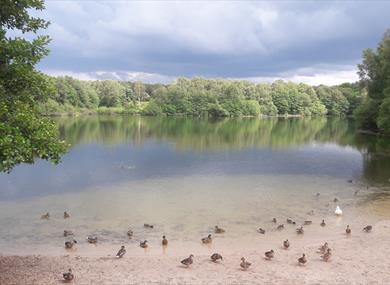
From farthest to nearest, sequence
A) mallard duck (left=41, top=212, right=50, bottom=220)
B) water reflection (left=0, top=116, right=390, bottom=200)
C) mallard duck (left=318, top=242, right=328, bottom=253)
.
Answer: water reflection (left=0, top=116, right=390, bottom=200)
mallard duck (left=41, top=212, right=50, bottom=220)
mallard duck (left=318, top=242, right=328, bottom=253)

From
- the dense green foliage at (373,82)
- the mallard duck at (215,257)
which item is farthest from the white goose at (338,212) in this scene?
the dense green foliage at (373,82)

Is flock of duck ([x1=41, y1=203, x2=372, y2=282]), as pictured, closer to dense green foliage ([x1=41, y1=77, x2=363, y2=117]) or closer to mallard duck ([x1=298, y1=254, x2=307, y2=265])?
mallard duck ([x1=298, y1=254, x2=307, y2=265])

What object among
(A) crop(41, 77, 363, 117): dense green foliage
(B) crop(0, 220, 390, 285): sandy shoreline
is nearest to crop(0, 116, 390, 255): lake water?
(B) crop(0, 220, 390, 285): sandy shoreline

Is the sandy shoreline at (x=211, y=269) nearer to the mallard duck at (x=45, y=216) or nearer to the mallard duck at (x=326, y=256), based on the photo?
the mallard duck at (x=326, y=256)

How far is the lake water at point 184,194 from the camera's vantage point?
2656cm

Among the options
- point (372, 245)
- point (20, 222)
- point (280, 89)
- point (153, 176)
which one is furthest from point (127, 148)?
point (280, 89)

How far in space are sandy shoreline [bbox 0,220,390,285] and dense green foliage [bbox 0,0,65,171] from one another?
521 centimetres

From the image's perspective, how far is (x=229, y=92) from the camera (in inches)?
6855

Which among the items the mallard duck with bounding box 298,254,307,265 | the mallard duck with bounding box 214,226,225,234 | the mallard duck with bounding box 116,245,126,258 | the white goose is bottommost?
the mallard duck with bounding box 214,226,225,234

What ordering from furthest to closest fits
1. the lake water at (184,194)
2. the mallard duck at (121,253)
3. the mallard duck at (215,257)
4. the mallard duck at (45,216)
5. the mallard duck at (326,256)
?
the mallard duck at (45,216)
the lake water at (184,194)
the mallard duck at (121,253)
the mallard duck at (326,256)
the mallard duck at (215,257)

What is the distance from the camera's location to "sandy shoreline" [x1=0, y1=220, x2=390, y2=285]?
58.8 feet

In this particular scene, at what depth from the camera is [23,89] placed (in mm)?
16484

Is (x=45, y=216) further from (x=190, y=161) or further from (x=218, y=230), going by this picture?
(x=190, y=161)

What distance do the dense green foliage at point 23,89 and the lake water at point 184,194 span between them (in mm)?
8795
